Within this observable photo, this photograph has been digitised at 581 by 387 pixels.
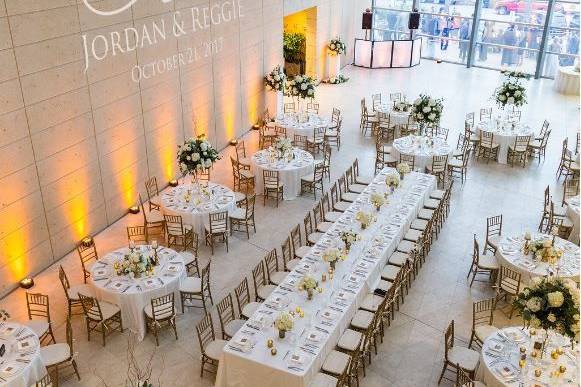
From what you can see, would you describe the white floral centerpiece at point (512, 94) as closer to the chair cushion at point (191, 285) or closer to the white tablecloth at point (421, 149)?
the white tablecloth at point (421, 149)

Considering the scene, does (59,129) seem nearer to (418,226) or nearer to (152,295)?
(152,295)

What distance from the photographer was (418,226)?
41.3 ft

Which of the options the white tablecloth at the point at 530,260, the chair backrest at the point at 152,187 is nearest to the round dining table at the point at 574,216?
the white tablecloth at the point at 530,260

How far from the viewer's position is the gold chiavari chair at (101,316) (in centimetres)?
987

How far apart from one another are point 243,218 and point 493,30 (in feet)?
60.5

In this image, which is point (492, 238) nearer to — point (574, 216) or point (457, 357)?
point (574, 216)

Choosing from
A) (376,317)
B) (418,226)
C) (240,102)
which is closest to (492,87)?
(240,102)

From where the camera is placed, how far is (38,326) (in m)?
9.73

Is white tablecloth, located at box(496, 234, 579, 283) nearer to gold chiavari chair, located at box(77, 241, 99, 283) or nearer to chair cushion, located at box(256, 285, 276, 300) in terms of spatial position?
chair cushion, located at box(256, 285, 276, 300)

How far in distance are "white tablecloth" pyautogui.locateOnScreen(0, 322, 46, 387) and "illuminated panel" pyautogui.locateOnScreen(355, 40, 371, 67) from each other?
20850mm

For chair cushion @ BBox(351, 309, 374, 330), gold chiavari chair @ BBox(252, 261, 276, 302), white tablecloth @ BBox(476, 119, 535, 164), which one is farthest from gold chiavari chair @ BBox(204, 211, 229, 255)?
white tablecloth @ BBox(476, 119, 535, 164)

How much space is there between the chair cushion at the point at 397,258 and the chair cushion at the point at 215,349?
12.0 ft

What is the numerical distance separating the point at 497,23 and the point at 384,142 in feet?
37.4

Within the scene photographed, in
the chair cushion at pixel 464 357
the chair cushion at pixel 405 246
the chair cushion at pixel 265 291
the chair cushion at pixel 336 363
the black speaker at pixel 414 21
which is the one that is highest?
the black speaker at pixel 414 21
